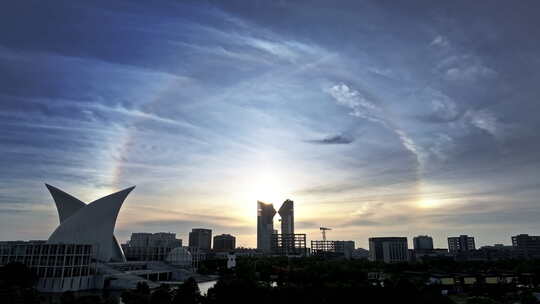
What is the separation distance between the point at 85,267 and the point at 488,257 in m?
129

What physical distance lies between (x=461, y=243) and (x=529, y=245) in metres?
30.1

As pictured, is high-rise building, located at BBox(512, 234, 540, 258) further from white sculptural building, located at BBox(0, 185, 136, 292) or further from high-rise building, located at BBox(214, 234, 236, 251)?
white sculptural building, located at BBox(0, 185, 136, 292)

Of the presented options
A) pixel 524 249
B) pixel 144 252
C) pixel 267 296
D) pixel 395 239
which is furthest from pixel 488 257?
pixel 267 296

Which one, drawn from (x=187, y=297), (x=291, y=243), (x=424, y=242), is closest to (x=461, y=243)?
(x=424, y=242)

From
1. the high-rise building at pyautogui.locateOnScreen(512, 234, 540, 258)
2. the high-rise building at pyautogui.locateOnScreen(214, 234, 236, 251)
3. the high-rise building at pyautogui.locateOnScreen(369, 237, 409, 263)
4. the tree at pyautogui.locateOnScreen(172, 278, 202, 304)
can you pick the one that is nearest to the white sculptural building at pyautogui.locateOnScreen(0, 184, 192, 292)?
the tree at pyautogui.locateOnScreen(172, 278, 202, 304)

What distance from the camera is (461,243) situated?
16712cm

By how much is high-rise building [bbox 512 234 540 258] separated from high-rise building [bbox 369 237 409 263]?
40.5 metres

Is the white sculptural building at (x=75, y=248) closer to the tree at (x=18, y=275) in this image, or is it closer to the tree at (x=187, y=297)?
the tree at (x=18, y=275)

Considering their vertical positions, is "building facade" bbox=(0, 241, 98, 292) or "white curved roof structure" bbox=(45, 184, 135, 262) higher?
"white curved roof structure" bbox=(45, 184, 135, 262)

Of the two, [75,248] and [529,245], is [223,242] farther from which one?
[75,248]

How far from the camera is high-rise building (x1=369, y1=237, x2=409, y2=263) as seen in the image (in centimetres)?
14075

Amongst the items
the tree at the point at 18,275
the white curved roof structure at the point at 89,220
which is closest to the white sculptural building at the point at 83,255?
the white curved roof structure at the point at 89,220

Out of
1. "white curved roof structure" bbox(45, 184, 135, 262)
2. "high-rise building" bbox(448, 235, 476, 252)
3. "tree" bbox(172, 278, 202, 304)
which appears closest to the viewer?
"tree" bbox(172, 278, 202, 304)

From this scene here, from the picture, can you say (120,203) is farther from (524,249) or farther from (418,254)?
(524,249)
